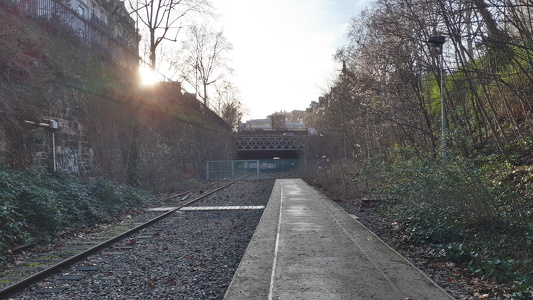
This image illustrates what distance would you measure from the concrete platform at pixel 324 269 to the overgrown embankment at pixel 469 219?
0.91 meters

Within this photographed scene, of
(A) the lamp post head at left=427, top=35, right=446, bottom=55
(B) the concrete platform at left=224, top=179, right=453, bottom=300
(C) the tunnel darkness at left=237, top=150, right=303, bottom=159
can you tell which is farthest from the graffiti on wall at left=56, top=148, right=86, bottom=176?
(C) the tunnel darkness at left=237, top=150, right=303, bottom=159

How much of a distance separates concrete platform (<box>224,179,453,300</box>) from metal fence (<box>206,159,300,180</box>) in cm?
3068

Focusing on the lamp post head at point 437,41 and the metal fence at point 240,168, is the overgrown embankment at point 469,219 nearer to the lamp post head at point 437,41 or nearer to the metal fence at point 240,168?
the lamp post head at point 437,41

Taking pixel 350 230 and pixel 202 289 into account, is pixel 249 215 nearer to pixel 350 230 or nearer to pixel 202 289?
pixel 350 230

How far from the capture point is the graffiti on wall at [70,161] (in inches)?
647

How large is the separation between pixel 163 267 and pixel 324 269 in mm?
2768

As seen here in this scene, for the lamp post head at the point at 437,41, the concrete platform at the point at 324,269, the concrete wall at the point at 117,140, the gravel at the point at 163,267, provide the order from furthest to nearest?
1. the concrete wall at the point at 117,140
2. the lamp post head at the point at 437,41
3. the gravel at the point at 163,267
4. the concrete platform at the point at 324,269

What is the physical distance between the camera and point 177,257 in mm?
8359

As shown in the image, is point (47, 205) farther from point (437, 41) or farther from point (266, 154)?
point (266, 154)

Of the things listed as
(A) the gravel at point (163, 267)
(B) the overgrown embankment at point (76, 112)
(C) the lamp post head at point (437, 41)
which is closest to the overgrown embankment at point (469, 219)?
(C) the lamp post head at point (437, 41)

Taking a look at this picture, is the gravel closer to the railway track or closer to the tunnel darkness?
the railway track

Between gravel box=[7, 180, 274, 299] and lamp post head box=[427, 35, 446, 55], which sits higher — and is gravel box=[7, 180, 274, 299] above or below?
below

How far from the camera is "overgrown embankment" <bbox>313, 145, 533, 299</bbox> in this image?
661 cm

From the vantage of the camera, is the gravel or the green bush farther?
the green bush
